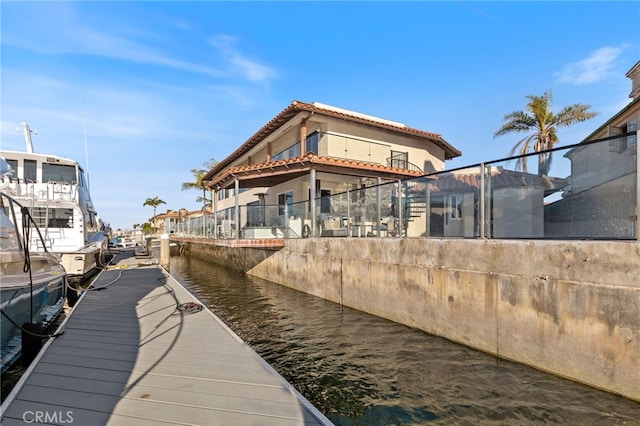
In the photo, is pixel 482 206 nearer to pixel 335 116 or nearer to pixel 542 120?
pixel 335 116

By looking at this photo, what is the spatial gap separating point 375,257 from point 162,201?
3041 inches

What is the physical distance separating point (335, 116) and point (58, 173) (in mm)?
12639

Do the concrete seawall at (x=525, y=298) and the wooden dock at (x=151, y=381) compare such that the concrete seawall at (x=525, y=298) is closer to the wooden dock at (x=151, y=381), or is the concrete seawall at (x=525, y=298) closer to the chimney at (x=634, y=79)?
the wooden dock at (x=151, y=381)

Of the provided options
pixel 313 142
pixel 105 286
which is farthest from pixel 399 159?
pixel 105 286

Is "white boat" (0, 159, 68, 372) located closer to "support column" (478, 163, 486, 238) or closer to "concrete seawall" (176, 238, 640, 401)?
"concrete seawall" (176, 238, 640, 401)

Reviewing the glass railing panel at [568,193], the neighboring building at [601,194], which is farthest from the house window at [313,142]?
the neighboring building at [601,194]

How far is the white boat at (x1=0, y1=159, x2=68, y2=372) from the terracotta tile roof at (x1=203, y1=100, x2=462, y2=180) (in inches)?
424

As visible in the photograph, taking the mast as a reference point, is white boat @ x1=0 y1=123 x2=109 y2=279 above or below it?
below

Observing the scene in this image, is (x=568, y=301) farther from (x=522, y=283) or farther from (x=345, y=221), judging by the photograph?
(x=345, y=221)

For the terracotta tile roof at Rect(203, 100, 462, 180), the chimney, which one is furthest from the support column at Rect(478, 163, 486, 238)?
the chimney

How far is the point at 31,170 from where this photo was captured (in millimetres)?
13586

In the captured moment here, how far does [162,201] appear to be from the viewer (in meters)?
75.7

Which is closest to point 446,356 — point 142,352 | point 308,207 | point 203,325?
point 203,325

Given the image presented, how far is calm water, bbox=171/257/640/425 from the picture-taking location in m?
4.03
